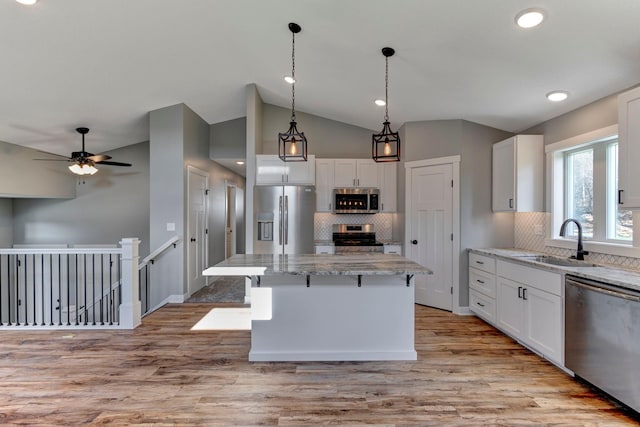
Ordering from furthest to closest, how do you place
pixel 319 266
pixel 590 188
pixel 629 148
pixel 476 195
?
pixel 476 195, pixel 590 188, pixel 319 266, pixel 629 148

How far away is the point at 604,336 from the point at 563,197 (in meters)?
1.84

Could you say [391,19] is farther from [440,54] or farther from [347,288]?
[347,288]

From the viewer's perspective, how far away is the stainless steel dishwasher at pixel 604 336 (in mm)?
2018

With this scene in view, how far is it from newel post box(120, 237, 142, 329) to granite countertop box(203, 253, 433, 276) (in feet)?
4.99

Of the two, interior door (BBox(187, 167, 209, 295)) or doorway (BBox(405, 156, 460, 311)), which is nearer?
doorway (BBox(405, 156, 460, 311))

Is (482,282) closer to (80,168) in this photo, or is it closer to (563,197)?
(563,197)

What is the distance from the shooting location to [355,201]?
16.3 feet

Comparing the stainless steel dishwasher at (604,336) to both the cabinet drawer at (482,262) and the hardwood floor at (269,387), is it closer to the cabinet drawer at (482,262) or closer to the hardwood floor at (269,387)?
the hardwood floor at (269,387)

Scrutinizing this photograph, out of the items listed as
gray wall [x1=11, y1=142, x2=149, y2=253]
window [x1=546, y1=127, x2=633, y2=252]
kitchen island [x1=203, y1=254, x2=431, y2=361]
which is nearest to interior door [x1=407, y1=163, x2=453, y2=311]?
window [x1=546, y1=127, x2=633, y2=252]

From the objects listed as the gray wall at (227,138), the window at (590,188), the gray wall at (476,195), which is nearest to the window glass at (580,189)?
the window at (590,188)

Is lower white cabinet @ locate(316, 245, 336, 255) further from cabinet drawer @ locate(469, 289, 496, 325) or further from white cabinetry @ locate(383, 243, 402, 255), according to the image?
cabinet drawer @ locate(469, 289, 496, 325)

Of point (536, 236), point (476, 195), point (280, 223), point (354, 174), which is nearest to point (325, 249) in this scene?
point (280, 223)

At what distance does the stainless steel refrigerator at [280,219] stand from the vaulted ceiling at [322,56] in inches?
57.3

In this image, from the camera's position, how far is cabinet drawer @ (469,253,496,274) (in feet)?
11.9
